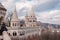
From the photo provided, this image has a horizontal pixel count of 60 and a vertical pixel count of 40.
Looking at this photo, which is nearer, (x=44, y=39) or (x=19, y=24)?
(x=44, y=39)

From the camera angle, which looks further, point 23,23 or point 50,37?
point 23,23

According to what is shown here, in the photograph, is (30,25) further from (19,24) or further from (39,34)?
(39,34)

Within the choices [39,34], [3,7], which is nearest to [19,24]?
[39,34]

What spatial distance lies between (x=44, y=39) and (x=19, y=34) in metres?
1.57

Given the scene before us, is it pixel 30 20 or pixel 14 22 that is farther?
pixel 30 20

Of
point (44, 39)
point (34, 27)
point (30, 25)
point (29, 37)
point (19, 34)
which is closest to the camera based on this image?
point (44, 39)

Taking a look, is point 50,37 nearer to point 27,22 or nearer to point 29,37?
point 29,37

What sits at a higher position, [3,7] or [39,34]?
[3,7]

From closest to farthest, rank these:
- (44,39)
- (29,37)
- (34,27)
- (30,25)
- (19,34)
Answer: (44,39) → (29,37) → (19,34) → (34,27) → (30,25)

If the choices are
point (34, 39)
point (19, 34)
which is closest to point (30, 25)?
point (19, 34)

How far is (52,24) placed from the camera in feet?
29.7

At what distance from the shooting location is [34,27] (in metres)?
10.3

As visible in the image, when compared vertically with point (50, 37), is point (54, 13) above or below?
above

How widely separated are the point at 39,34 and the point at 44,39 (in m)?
0.91
